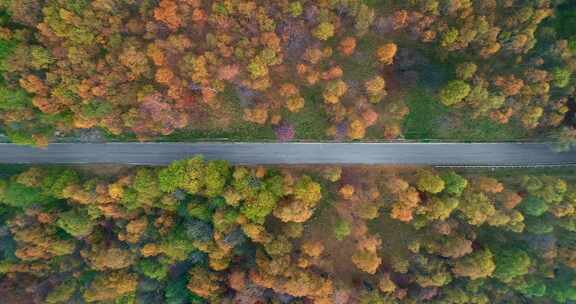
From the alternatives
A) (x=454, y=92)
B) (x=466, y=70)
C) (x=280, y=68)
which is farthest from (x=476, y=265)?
(x=280, y=68)

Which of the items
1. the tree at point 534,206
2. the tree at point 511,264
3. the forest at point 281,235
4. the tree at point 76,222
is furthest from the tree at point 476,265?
the tree at point 76,222

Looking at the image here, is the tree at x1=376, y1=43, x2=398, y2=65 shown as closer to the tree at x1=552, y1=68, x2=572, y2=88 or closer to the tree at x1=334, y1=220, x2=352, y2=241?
the tree at x1=552, y1=68, x2=572, y2=88

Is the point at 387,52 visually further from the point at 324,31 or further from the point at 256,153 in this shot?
the point at 256,153

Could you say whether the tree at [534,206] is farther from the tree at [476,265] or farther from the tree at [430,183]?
the tree at [430,183]

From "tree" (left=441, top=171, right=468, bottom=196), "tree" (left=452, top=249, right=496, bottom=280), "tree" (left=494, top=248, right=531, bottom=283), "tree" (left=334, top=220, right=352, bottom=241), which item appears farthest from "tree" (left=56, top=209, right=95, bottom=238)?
"tree" (left=494, top=248, right=531, bottom=283)

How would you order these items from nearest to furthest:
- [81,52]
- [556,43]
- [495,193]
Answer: [81,52] → [556,43] → [495,193]

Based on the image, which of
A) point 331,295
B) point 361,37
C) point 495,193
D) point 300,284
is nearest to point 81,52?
point 361,37

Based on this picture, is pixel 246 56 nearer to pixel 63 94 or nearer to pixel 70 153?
pixel 63 94
